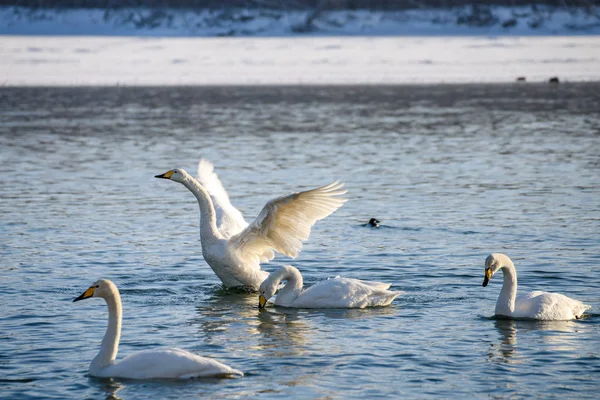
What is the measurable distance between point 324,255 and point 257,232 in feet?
6.94

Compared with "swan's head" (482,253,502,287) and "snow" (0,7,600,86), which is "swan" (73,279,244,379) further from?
"snow" (0,7,600,86)

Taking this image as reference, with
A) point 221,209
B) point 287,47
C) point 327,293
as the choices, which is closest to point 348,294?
point 327,293

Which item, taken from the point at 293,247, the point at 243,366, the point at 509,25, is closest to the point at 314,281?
the point at 293,247

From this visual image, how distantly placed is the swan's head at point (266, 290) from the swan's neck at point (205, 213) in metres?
1.15

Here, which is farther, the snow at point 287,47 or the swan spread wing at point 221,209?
the snow at point 287,47

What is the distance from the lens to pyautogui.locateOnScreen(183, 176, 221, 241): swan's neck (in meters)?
13.0

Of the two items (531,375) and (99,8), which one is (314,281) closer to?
(531,375)

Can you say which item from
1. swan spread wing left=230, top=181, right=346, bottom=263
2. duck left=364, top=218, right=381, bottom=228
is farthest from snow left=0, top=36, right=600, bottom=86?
swan spread wing left=230, top=181, right=346, bottom=263

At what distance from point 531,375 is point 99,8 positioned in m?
85.8

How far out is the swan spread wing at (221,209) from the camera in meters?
13.9

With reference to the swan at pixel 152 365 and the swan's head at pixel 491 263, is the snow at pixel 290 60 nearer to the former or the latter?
the swan's head at pixel 491 263

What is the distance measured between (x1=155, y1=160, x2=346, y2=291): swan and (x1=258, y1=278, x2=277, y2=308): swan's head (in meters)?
0.76

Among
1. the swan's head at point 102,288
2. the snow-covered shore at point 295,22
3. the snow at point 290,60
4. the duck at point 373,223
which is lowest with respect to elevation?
the duck at point 373,223

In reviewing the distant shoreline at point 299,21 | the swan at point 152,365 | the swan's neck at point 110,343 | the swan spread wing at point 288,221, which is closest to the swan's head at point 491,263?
the swan spread wing at point 288,221
